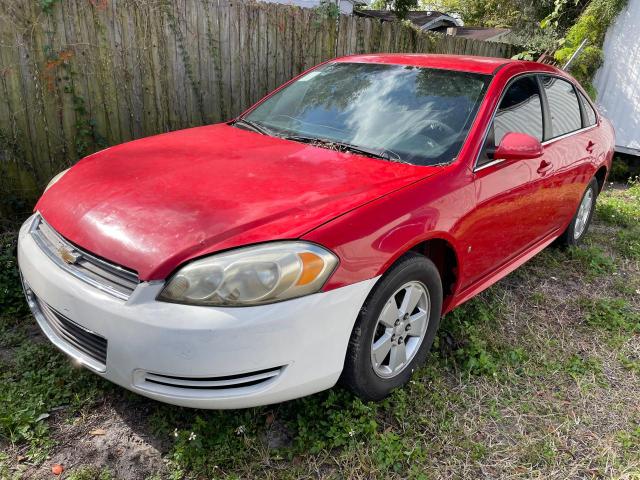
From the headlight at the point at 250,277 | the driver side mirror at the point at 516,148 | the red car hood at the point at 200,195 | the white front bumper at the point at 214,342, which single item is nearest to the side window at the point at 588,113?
the driver side mirror at the point at 516,148

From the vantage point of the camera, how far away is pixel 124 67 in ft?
14.2

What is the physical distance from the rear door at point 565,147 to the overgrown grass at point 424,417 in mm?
961

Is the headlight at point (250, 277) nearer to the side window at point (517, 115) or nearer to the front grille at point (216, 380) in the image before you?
the front grille at point (216, 380)

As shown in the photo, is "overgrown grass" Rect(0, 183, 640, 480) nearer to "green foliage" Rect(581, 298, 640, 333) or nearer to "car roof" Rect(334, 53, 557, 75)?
"green foliage" Rect(581, 298, 640, 333)

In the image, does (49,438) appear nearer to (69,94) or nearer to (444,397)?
(444,397)

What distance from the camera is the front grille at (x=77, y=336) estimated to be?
79.0 inches

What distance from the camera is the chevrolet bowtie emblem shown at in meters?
2.09

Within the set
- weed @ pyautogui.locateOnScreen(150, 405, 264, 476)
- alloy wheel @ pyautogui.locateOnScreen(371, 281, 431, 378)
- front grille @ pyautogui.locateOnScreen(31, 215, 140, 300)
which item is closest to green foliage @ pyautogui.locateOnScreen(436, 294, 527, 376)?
alloy wheel @ pyautogui.locateOnScreen(371, 281, 431, 378)

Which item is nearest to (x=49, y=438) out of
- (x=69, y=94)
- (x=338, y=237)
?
(x=338, y=237)

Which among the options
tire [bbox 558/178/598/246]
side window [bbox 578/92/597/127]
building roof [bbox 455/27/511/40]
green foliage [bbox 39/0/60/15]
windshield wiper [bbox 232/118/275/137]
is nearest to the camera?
windshield wiper [bbox 232/118/275/137]

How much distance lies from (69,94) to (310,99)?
2062 mm

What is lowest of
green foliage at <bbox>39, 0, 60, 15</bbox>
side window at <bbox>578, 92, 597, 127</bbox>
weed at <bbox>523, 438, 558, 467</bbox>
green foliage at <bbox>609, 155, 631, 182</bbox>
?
green foliage at <bbox>609, 155, 631, 182</bbox>

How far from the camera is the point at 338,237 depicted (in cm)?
199

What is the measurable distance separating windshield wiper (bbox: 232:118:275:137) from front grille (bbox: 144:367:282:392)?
64.7 inches
